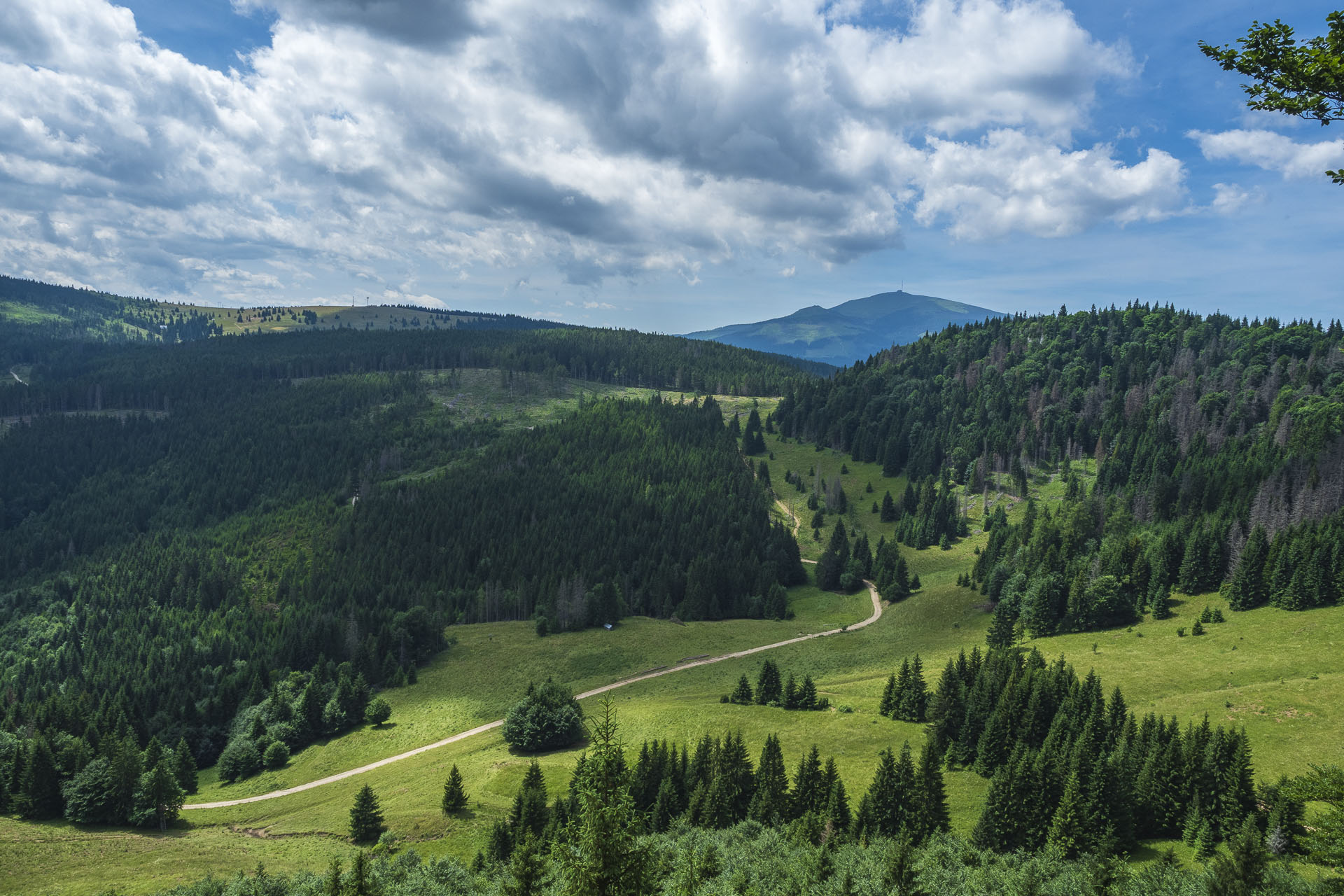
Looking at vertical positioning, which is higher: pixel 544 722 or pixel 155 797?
pixel 544 722

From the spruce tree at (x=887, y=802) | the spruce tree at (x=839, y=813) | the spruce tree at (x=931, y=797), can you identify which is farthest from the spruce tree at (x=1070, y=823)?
the spruce tree at (x=839, y=813)

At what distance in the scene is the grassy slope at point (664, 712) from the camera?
7094 cm

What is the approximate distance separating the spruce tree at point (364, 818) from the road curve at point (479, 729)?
29825mm

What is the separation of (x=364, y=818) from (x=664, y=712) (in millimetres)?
42959

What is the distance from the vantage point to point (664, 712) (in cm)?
10306

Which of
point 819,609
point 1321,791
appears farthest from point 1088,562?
point 1321,791

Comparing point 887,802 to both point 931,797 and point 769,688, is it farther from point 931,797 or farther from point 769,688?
point 769,688

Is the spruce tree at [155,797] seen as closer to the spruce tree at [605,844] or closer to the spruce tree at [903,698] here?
the spruce tree at [605,844]

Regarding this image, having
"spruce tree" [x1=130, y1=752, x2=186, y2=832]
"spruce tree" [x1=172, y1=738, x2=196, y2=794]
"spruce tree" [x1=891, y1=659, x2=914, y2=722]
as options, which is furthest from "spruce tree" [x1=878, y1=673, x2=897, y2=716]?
"spruce tree" [x1=172, y1=738, x2=196, y2=794]

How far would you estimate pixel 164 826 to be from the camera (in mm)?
84250

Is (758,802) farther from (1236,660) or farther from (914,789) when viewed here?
(1236,660)

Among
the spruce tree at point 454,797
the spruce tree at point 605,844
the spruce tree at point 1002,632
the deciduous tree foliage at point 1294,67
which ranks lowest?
the spruce tree at point 454,797

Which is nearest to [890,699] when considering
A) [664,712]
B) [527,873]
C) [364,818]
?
[664,712]

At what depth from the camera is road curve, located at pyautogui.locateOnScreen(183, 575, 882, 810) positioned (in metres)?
96.9
